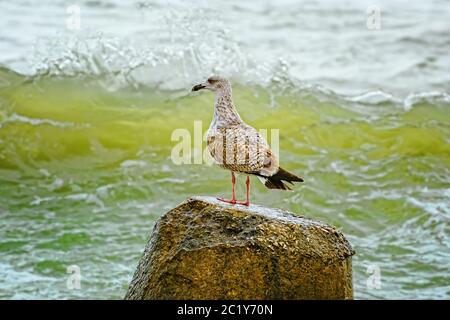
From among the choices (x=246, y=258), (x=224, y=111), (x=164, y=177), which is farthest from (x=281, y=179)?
(x=164, y=177)

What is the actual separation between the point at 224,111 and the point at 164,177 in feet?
23.3

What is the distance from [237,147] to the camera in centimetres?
552

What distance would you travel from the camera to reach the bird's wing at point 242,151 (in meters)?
5.46

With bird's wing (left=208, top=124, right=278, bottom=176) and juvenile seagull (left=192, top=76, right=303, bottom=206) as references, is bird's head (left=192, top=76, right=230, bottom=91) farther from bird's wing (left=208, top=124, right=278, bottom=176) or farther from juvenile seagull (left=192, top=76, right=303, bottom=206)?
bird's wing (left=208, top=124, right=278, bottom=176)

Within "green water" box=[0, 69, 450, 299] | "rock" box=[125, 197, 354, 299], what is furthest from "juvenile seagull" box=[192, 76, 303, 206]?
"green water" box=[0, 69, 450, 299]

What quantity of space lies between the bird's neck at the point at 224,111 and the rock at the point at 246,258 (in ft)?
1.77

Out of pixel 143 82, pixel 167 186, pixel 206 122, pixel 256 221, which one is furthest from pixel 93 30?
pixel 256 221

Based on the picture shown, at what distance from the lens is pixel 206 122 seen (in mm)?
14297

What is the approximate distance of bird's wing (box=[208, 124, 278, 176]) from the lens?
5.46 meters

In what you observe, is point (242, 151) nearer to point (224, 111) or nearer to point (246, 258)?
point (224, 111)

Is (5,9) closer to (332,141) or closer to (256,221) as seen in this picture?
(332,141)

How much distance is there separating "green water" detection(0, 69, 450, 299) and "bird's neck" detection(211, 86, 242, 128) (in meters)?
3.90

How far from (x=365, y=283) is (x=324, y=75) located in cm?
721

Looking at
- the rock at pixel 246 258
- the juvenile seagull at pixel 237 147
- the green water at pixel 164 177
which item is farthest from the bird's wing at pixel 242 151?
the green water at pixel 164 177
